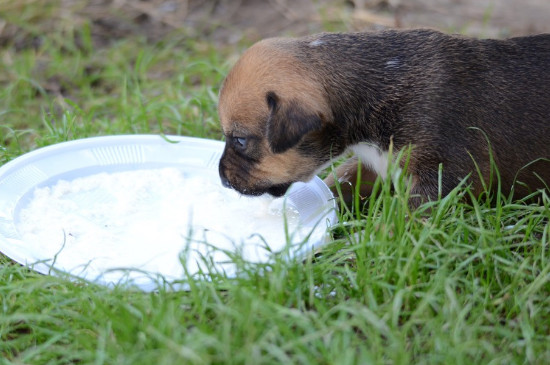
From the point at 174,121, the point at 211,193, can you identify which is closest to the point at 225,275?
the point at 211,193

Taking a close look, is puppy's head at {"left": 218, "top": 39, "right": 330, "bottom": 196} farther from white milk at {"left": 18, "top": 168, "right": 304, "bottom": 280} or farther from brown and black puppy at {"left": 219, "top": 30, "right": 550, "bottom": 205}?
white milk at {"left": 18, "top": 168, "right": 304, "bottom": 280}

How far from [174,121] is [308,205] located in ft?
5.87

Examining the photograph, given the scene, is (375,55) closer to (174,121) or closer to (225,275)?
(225,275)

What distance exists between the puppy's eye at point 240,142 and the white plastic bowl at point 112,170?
490mm

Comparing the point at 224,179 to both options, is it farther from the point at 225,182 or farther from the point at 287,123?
the point at 287,123

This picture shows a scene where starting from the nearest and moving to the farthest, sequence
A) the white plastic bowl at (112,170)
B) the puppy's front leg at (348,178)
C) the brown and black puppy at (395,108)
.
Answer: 1. the white plastic bowl at (112,170)
2. the brown and black puppy at (395,108)
3. the puppy's front leg at (348,178)

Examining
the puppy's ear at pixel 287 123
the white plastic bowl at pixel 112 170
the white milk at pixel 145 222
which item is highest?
the puppy's ear at pixel 287 123

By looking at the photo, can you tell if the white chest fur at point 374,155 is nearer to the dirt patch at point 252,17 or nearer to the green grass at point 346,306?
the green grass at point 346,306

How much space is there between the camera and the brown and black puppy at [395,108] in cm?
→ 405

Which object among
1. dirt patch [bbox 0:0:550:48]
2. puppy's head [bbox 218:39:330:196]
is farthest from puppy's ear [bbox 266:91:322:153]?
dirt patch [bbox 0:0:550:48]

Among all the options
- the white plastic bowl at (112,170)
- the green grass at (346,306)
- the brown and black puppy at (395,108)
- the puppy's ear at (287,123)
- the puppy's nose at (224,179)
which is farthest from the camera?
the puppy's nose at (224,179)

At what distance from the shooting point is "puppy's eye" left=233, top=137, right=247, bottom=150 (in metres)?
4.12

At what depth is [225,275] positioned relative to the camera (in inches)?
135

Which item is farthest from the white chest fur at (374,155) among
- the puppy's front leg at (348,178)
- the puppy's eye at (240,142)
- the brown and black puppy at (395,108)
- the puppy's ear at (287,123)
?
the puppy's eye at (240,142)
